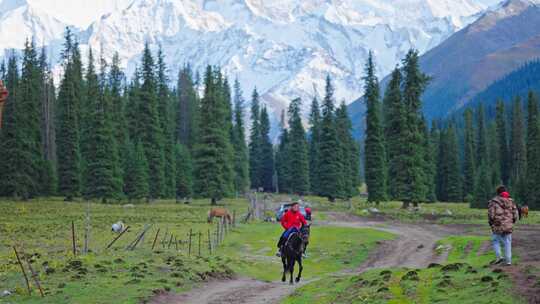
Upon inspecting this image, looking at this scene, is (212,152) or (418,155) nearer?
(418,155)

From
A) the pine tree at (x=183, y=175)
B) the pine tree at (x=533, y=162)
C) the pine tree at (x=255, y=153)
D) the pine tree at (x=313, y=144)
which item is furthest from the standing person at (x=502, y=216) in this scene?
the pine tree at (x=255, y=153)

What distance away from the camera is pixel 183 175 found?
96.8m

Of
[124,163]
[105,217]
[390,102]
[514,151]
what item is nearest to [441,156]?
[514,151]

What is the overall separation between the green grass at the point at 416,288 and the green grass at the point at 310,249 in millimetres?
7362

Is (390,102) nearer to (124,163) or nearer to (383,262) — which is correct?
(124,163)

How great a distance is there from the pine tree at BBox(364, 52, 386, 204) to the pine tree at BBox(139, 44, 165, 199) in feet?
82.7

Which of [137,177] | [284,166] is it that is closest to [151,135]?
[137,177]

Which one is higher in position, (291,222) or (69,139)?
(69,139)

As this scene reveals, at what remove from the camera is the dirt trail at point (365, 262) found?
21109 millimetres

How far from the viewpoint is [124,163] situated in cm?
8481

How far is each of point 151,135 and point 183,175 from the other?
1066 centimetres

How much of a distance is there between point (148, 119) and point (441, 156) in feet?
169

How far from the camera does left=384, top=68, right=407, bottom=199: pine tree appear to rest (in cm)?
7050

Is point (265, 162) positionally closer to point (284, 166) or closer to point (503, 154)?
point (284, 166)
